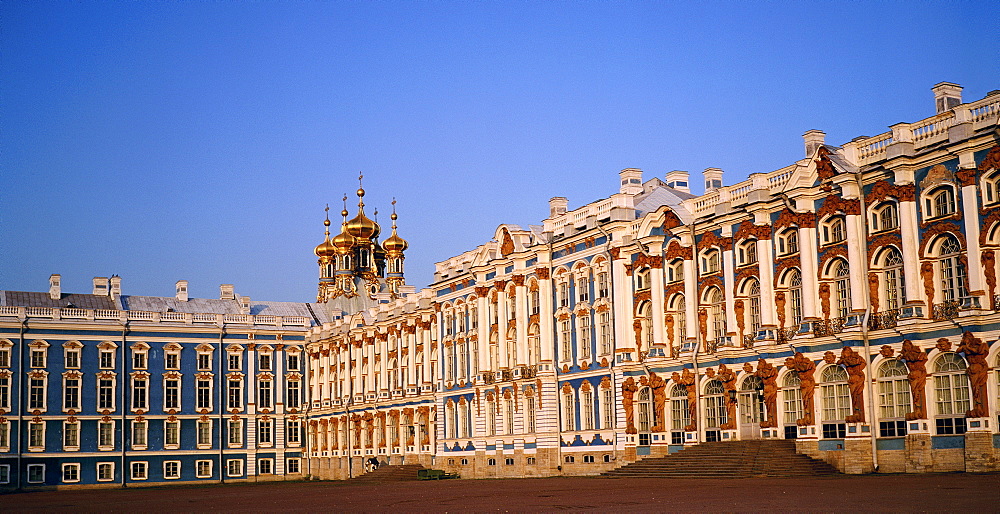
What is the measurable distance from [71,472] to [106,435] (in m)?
2.95

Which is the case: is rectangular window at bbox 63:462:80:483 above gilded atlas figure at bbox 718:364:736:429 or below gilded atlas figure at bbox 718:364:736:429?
below

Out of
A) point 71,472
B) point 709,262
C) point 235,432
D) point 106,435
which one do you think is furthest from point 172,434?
point 709,262

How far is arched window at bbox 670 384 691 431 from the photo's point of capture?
4412 cm

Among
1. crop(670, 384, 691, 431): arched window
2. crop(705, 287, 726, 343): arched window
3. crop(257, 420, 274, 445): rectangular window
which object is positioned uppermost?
crop(705, 287, 726, 343): arched window

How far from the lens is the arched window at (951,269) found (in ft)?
112

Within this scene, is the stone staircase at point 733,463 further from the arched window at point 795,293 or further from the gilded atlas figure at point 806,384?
the arched window at point 795,293

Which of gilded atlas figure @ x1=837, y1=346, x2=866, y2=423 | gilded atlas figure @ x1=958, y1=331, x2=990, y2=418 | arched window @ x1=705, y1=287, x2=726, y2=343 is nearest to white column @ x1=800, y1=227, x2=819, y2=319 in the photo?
gilded atlas figure @ x1=837, y1=346, x2=866, y2=423

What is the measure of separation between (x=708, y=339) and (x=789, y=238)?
5378 millimetres

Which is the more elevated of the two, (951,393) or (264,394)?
(264,394)

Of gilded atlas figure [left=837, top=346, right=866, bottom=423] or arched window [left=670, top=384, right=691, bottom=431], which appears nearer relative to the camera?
gilded atlas figure [left=837, top=346, right=866, bottom=423]

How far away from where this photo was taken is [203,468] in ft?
249

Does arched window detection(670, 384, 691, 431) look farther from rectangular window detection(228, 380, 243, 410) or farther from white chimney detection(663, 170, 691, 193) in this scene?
rectangular window detection(228, 380, 243, 410)

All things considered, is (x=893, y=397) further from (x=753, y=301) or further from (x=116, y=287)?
(x=116, y=287)

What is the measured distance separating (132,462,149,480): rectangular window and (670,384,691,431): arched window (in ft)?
135
